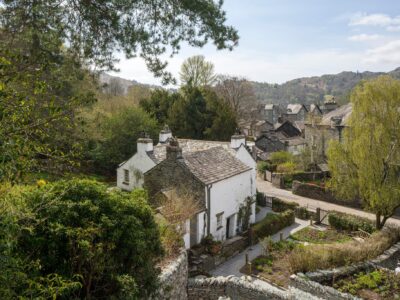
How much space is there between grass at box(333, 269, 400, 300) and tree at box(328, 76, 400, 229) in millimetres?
6077

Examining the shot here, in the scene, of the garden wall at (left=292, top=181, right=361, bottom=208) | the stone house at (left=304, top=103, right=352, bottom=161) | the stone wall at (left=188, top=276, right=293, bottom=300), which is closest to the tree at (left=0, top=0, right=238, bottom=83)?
the stone wall at (left=188, top=276, right=293, bottom=300)

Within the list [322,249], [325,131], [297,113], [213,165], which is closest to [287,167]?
[325,131]

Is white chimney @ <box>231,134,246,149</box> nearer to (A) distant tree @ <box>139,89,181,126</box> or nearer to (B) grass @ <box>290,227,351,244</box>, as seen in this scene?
(B) grass @ <box>290,227,351,244</box>

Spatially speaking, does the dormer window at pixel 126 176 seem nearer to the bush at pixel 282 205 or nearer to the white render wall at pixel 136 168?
the white render wall at pixel 136 168

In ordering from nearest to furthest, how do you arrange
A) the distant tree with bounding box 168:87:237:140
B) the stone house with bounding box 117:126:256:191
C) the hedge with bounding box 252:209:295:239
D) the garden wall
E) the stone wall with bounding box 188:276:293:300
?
1. the stone wall with bounding box 188:276:293:300
2. the hedge with bounding box 252:209:295:239
3. the stone house with bounding box 117:126:256:191
4. the garden wall
5. the distant tree with bounding box 168:87:237:140

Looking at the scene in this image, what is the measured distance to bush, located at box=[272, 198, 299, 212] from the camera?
2619cm

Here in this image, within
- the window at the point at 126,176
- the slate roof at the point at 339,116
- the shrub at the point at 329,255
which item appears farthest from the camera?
the slate roof at the point at 339,116

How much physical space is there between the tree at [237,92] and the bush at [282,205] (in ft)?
Result: 100

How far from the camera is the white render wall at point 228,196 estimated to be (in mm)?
18844

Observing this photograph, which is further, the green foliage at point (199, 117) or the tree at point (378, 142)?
the green foliage at point (199, 117)

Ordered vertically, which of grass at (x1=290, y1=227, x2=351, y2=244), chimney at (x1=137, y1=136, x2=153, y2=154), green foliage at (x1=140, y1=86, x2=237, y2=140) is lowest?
grass at (x1=290, y1=227, x2=351, y2=244)

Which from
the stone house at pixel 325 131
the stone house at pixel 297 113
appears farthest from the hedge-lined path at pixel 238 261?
the stone house at pixel 297 113

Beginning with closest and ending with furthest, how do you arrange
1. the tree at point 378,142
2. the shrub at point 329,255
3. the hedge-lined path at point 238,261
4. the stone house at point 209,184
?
the shrub at point 329,255, the hedge-lined path at point 238,261, the stone house at point 209,184, the tree at point 378,142

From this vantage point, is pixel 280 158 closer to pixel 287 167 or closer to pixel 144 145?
pixel 287 167
